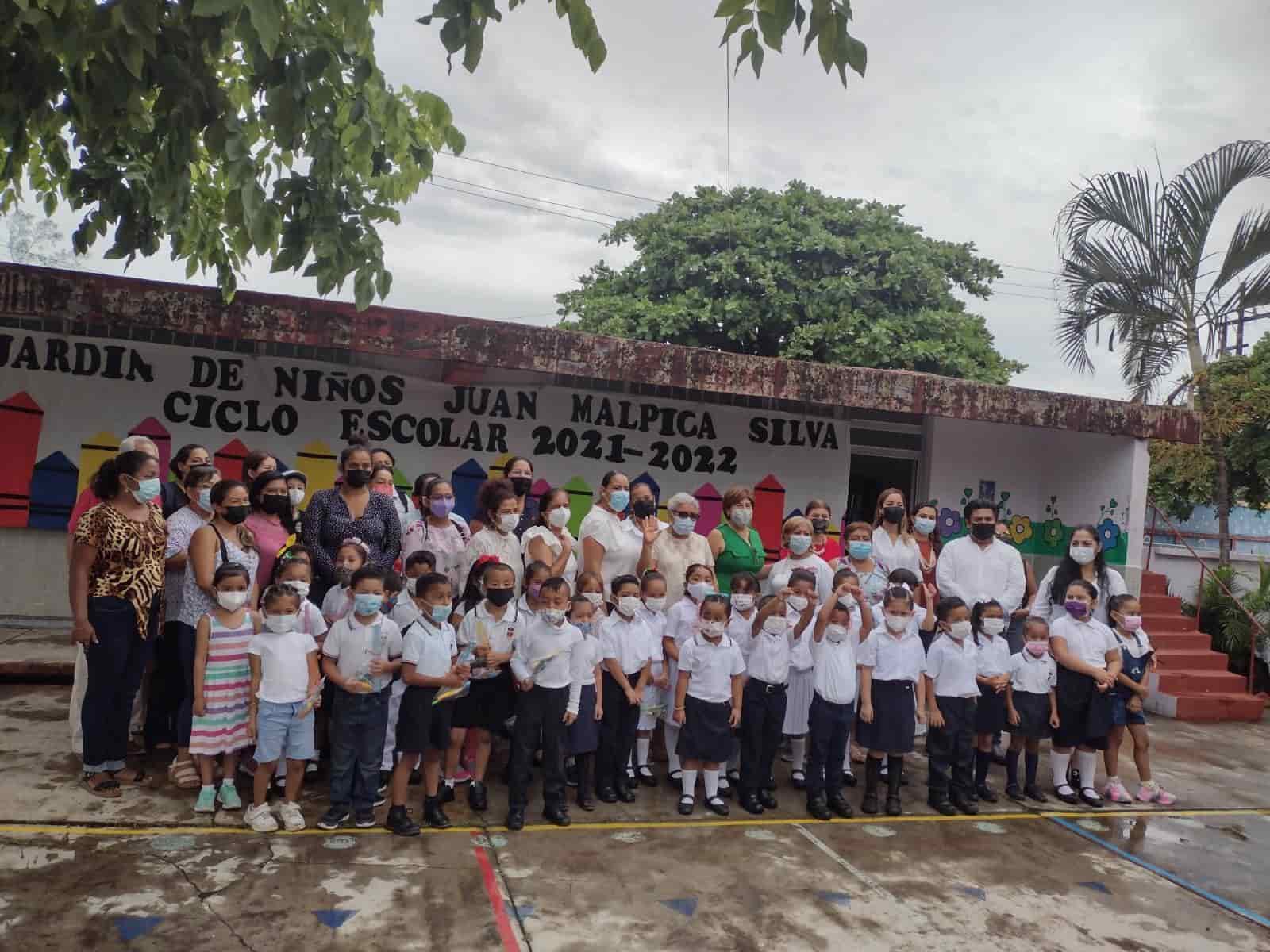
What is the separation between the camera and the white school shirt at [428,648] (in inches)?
166

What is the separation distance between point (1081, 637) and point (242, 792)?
182 inches

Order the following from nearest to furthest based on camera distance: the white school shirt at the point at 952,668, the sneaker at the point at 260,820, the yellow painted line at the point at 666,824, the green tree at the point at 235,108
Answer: the green tree at the point at 235,108 → the yellow painted line at the point at 666,824 → the sneaker at the point at 260,820 → the white school shirt at the point at 952,668

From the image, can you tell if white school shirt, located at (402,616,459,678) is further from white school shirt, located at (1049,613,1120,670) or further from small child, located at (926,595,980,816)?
white school shirt, located at (1049,613,1120,670)

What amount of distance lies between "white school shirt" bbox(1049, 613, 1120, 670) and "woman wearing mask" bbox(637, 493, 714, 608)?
2136mm

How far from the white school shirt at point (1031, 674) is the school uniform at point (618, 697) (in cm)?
220

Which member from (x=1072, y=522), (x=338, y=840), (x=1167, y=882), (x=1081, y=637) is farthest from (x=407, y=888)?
(x=1072, y=522)

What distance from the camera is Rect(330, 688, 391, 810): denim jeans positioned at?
416 centimetres

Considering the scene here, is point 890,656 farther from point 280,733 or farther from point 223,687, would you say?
point 223,687

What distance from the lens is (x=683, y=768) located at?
4812mm

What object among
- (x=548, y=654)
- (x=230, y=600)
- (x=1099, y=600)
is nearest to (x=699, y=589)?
Result: (x=548, y=654)

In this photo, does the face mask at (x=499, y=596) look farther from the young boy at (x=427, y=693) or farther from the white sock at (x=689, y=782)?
the white sock at (x=689, y=782)

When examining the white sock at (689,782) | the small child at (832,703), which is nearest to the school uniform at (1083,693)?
the small child at (832,703)

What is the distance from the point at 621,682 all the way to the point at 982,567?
8.08 feet

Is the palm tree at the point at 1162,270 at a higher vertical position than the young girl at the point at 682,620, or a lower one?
higher
